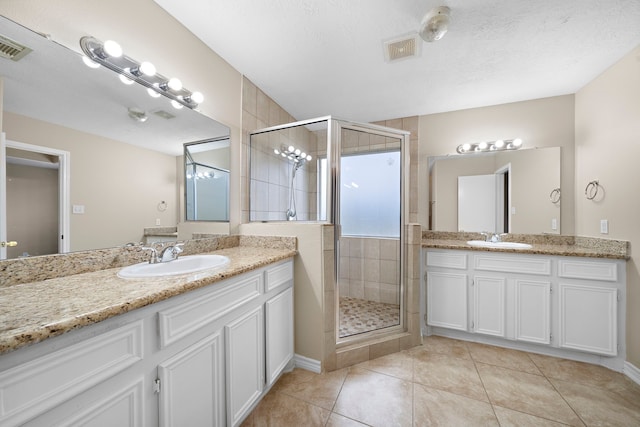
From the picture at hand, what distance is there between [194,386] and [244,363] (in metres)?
0.32

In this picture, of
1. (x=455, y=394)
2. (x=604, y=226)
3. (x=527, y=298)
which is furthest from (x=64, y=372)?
(x=604, y=226)

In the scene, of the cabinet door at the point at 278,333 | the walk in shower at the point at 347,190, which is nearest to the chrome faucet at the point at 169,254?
the cabinet door at the point at 278,333

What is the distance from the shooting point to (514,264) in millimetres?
2021

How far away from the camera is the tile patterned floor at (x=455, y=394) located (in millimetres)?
1344

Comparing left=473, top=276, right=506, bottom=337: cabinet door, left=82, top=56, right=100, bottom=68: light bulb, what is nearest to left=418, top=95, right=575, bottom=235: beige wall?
left=473, top=276, right=506, bottom=337: cabinet door

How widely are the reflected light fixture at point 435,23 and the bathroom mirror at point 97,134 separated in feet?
5.35

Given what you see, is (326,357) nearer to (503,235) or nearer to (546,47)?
(503,235)

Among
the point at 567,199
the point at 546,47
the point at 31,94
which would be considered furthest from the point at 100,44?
the point at 567,199

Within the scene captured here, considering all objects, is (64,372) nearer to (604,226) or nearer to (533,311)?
(533,311)

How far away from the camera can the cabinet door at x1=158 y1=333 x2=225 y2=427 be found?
871 millimetres

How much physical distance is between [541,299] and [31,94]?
337 cm

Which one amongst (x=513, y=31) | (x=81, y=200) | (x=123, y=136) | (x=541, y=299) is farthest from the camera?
(x=541, y=299)

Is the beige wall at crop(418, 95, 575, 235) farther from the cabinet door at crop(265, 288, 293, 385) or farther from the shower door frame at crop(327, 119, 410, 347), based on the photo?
the cabinet door at crop(265, 288, 293, 385)

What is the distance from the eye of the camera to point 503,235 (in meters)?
2.46
